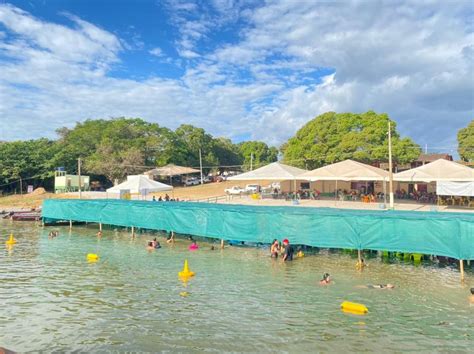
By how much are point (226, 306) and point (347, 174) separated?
27.6m

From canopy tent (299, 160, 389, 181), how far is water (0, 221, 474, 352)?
17.5 m

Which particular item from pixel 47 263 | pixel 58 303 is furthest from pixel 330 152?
pixel 58 303

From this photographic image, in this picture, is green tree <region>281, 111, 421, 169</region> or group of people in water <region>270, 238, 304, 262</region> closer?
group of people in water <region>270, 238, 304, 262</region>

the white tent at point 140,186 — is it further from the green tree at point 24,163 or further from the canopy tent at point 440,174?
the green tree at point 24,163

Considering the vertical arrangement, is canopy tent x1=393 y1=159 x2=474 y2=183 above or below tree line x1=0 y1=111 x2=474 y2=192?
below

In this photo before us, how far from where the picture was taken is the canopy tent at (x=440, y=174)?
35062mm

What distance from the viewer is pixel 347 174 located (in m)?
38.3

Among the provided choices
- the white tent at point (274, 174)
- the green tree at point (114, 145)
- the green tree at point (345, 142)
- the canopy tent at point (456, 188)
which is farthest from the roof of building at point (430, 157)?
the green tree at point (114, 145)

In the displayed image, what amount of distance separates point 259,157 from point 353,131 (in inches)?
2200

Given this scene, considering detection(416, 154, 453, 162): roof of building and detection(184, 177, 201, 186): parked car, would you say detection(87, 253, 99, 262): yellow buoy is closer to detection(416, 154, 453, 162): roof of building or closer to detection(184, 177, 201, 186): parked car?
detection(184, 177, 201, 186): parked car

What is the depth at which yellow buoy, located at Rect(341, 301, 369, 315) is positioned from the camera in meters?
12.7

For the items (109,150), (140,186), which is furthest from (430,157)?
(109,150)

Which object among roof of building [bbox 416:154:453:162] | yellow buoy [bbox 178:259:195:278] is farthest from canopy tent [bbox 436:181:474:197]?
roof of building [bbox 416:154:453:162]

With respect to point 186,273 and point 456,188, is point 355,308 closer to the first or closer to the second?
point 186,273
